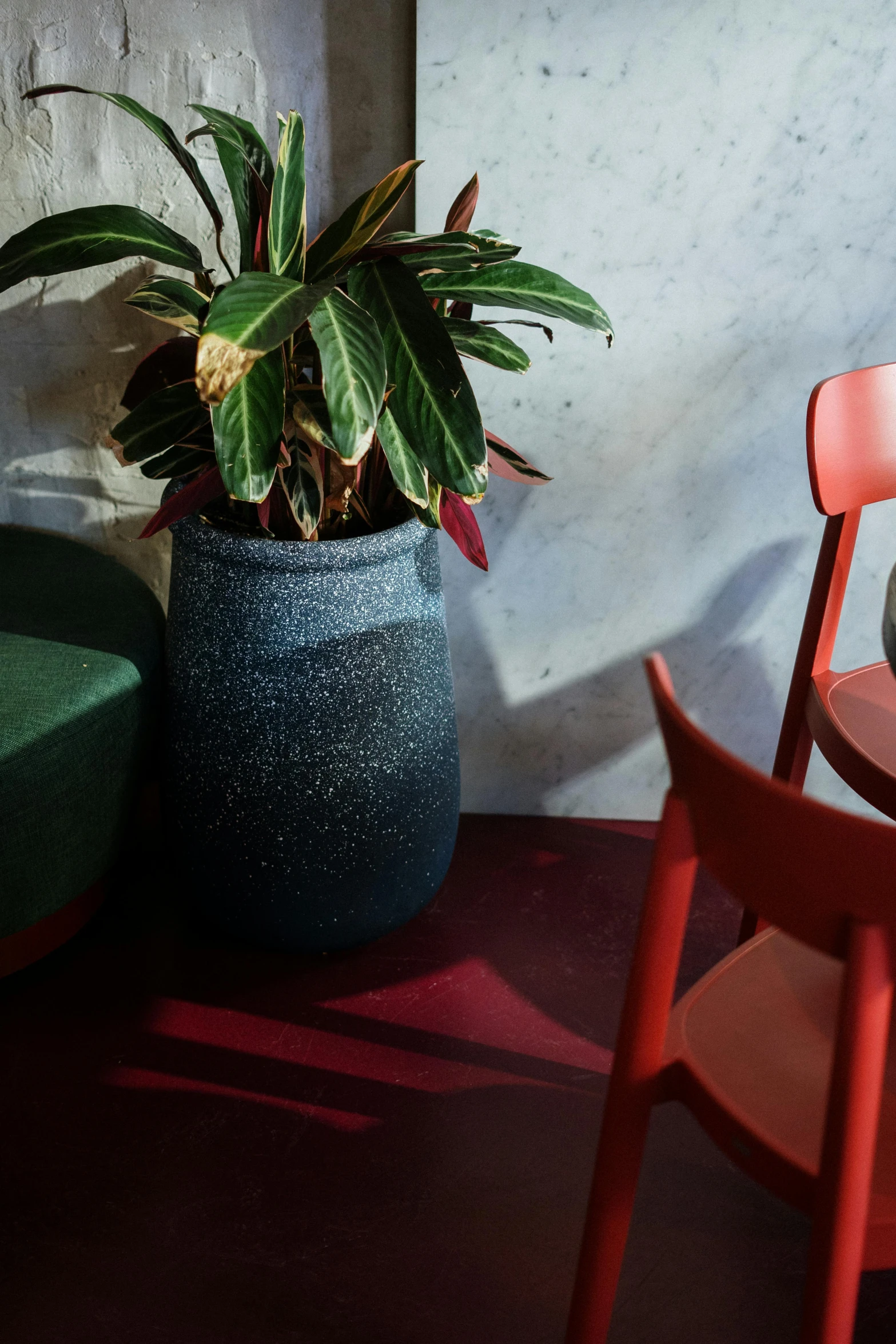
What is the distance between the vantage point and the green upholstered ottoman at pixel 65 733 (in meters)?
1.51

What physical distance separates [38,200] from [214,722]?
3.08 ft

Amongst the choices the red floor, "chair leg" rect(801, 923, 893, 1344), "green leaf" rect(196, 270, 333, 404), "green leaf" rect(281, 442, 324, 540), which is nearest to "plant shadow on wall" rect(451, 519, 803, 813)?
the red floor

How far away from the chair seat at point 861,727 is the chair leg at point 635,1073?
32 cm

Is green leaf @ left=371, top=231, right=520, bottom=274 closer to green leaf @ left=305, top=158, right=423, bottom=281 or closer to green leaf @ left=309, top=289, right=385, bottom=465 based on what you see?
green leaf @ left=305, top=158, right=423, bottom=281

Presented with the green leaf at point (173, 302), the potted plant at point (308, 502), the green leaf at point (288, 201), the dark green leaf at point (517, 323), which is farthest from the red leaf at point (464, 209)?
the green leaf at point (173, 302)

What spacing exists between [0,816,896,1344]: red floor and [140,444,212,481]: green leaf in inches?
31.8

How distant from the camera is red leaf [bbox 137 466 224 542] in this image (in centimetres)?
146

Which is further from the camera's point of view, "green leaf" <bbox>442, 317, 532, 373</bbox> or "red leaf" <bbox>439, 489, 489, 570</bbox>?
"red leaf" <bbox>439, 489, 489, 570</bbox>

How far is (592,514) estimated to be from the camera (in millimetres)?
1950

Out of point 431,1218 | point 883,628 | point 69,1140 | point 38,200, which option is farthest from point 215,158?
point 431,1218

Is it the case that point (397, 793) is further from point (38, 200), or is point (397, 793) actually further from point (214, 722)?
point (38, 200)

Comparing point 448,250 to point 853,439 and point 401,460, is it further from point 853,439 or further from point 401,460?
point 853,439

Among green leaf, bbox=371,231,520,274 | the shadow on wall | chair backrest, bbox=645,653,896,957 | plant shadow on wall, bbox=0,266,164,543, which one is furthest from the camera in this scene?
plant shadow on wall, bbox=0,266,164,543

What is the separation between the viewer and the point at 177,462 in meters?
1.54
